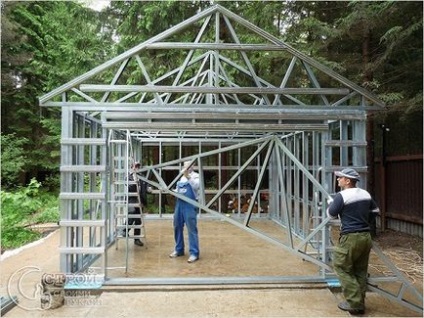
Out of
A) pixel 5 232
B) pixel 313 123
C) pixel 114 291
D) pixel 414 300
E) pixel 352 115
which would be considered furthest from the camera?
pixel 5 232

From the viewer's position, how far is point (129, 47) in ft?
39.5

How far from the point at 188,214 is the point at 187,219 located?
3.5 inches

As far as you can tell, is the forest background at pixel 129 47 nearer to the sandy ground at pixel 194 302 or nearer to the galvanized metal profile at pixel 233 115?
the galvanized metal profile at pixel 233 115

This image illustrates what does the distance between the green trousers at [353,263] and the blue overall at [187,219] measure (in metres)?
2.78

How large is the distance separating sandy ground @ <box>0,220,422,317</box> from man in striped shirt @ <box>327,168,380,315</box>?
0.25m

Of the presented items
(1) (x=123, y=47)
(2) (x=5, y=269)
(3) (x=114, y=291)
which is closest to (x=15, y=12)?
(1) (x=123, y=47)

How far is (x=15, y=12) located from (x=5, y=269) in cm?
1326

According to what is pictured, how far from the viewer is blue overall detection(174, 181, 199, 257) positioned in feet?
22.2

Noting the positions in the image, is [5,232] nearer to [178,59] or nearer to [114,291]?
[114,291]

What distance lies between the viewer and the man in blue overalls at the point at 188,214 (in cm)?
678

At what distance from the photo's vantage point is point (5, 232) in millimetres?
8414

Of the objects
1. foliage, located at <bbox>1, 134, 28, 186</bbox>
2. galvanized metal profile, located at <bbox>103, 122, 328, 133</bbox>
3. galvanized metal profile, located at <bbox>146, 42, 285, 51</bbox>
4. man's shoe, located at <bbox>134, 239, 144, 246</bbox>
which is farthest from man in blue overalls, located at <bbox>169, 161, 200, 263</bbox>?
foliage, located at <bbox>1, 134, 28, 186</bbox>

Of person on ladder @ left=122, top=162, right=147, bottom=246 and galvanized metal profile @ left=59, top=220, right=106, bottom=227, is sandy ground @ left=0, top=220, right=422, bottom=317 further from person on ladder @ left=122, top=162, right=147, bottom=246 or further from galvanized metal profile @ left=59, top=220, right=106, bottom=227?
person on ladder @ left=122, top=162, right=147, bottom=246

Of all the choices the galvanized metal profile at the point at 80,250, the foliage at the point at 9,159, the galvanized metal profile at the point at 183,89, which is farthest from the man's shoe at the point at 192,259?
the foliage at the point at 9,159
